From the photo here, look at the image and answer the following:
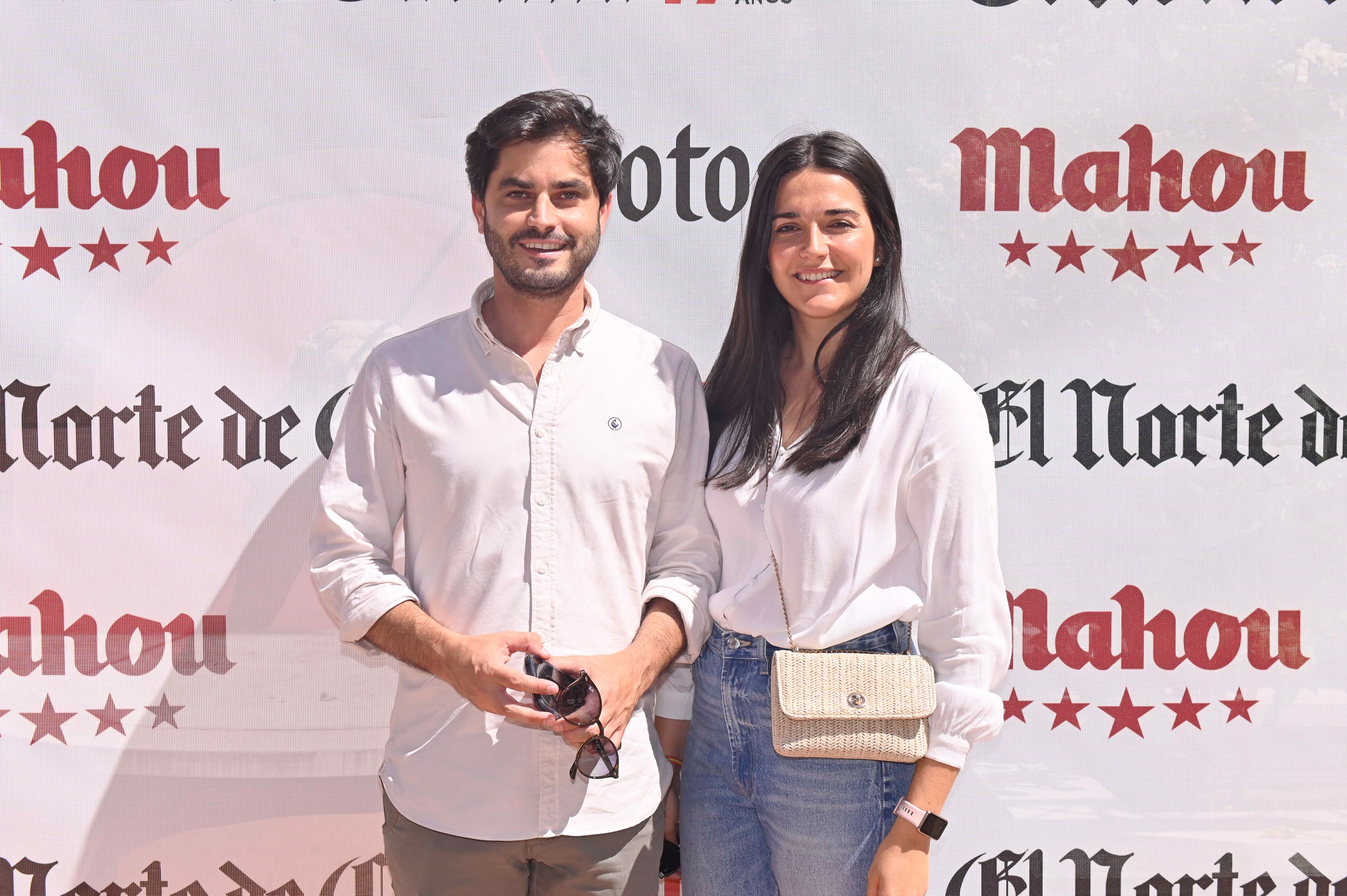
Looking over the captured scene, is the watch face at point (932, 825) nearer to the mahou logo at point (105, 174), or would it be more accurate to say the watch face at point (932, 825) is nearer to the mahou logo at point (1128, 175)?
the mahou logo at point (1128, 175)

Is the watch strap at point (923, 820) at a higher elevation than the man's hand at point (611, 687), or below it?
below

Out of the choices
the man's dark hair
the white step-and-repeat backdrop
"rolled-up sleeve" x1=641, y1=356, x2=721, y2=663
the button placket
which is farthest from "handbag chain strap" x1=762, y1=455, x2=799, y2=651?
the white step-and-repeat backdrop

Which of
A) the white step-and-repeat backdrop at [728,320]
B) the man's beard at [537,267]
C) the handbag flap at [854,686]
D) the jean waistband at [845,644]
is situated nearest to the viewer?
the handbag flap at [854,686]

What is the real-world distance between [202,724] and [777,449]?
5.61 feet

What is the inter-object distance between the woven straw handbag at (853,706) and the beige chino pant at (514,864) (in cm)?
39

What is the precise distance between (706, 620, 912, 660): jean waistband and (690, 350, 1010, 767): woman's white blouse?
0.6 inches

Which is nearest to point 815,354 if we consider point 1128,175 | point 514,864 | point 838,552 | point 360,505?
point 838,552

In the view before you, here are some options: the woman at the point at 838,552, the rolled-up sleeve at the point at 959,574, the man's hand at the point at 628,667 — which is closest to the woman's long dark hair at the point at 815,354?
the woman at the point at 838,552

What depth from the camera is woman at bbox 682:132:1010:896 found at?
1.58 meters

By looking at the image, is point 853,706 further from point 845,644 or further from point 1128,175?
point 1128,175

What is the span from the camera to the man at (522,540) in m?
1.70

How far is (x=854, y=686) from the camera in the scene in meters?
1.57

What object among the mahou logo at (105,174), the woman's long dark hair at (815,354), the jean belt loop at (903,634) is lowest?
the jean belt loop at (903,634)

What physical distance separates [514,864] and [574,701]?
0.36 meters
